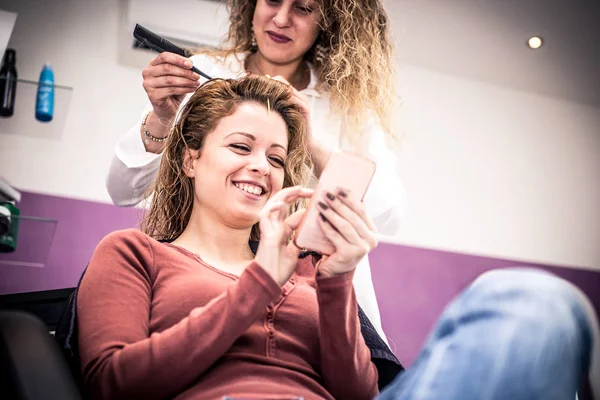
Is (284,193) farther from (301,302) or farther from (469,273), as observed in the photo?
(469,273)

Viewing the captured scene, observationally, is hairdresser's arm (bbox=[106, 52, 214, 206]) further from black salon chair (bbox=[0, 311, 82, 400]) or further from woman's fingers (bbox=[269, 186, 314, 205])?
black salon chair (bbox=[0, 311, 82, 400])

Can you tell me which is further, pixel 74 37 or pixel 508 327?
pixel 74 37

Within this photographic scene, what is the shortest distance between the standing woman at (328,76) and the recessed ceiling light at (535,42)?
195 centimetres

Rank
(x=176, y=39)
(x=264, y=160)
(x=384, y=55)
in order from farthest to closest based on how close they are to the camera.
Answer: (x=176, y=39), (x=384, y=55), (x=264, y=160)

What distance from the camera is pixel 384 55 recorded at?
216 centimetres

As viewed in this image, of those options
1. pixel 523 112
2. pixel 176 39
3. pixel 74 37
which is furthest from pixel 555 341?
pixel 523 112

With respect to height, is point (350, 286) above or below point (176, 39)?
below

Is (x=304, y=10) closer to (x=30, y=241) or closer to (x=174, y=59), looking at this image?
(x=174, y=59)

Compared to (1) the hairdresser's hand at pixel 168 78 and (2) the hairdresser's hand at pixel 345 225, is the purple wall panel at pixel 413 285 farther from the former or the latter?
(2) the hairdresser's hand at pixel 345 225

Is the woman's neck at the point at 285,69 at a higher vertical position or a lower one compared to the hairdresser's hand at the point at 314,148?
higher

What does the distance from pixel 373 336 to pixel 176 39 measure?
242 cm

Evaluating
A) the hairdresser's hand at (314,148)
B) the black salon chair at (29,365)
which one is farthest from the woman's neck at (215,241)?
the black salon chair at (29,365)

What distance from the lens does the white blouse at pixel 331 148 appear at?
1.79 meters

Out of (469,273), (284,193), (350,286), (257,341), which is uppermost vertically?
(284,193)
